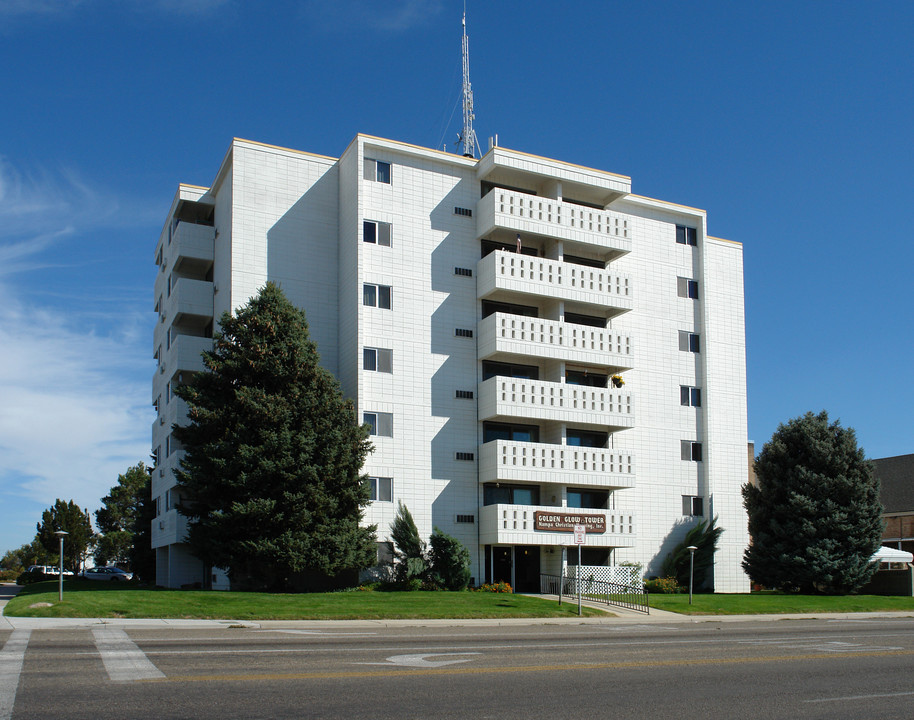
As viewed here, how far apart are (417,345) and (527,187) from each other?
32.5 feet

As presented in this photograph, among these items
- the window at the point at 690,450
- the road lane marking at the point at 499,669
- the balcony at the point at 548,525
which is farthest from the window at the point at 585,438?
the road lane marking at the point at 499,669

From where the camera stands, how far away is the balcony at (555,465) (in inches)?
1490

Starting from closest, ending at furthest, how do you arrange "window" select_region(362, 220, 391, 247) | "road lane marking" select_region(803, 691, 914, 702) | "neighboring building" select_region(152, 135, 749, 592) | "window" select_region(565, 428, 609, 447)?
"road lane marking" select_region(803, 691, 914, 702) < "neighboring building" select_region(152, 135, 749, 592) < "window" select_region(362, 220, 391, 247) < "window" select_region(565, 428, 609, 447)

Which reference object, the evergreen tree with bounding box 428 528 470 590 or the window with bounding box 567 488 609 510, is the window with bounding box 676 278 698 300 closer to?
the window with bounding box 567 488 609 510

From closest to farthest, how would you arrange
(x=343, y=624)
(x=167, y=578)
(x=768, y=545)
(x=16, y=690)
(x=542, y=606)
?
(x=16, y=690) → (x=343, y=624) → (x=542, y=606) → (x=768, y=545) → (x=167, y=578)

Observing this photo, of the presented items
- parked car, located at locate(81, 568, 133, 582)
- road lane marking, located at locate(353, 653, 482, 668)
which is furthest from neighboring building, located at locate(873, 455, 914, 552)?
road lane marking, located at locate(353, 653, 482, 668)

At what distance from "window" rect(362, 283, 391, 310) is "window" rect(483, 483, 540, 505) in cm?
901

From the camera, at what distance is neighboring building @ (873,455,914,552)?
64688mm

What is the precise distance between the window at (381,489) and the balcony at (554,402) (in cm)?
509

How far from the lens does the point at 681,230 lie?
153 feet

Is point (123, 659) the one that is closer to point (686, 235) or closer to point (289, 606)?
point (289, 606)

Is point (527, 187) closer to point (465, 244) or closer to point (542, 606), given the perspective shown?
point (465, 244)

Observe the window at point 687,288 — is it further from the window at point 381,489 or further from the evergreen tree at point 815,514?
the window at point 381,489

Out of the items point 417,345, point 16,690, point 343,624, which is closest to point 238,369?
point 417,345
